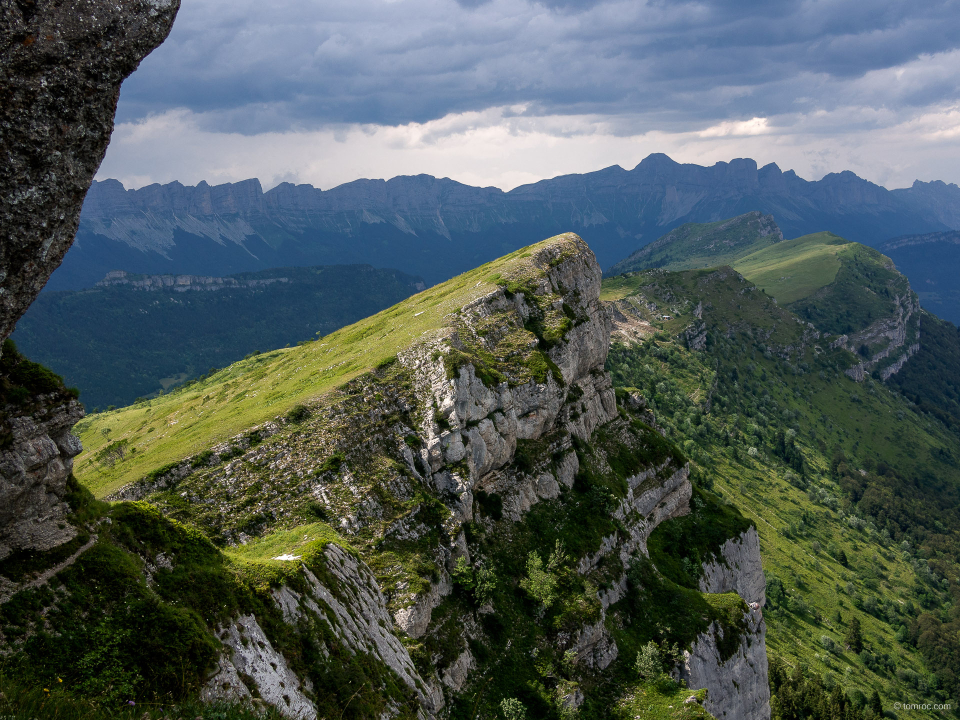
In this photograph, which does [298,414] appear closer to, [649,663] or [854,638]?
[649,663]

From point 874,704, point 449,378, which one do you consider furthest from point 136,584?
point 874,704

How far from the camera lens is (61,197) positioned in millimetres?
18516

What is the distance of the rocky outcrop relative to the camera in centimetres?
2055

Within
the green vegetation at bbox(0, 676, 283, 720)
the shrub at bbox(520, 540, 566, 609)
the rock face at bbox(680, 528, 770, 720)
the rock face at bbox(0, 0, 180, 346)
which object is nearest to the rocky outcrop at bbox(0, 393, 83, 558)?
the rock face at bbox(0, 0, 180, 346)

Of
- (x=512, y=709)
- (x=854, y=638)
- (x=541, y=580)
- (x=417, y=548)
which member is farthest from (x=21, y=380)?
(x=854, y=638)

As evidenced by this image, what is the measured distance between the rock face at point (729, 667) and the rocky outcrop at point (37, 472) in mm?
59460

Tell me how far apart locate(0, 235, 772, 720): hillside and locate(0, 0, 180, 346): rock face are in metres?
10.7

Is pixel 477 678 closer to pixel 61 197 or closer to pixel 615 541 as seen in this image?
pixel 615 541

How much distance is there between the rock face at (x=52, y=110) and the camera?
55.2ft

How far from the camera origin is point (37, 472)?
2153 centimetres

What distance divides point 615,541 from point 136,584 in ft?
173

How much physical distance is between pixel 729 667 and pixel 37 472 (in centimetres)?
7055

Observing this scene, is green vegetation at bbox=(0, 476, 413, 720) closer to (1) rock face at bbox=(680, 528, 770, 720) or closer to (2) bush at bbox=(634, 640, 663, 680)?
(2) bush at bbox=(634, 640, 663, 680)

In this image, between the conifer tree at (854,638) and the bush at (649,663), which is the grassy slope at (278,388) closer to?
the bush at (649,663)
